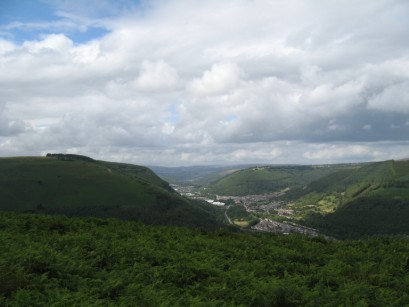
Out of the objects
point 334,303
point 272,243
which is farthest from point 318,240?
point 334,303

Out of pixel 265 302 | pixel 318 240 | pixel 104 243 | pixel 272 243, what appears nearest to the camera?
pixel 265 302

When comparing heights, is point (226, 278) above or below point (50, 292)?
below

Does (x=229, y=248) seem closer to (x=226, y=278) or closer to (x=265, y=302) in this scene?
(x=226, y=278)

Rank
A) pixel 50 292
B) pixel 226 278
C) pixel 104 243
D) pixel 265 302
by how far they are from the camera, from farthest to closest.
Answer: pixel 104 243 < pixel 226 278 < pixel 265 302 < pixel 50 292

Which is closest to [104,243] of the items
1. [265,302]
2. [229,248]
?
[229,248]

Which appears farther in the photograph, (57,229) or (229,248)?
(57,229)

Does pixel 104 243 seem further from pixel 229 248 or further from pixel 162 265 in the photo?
pixel 229 248
